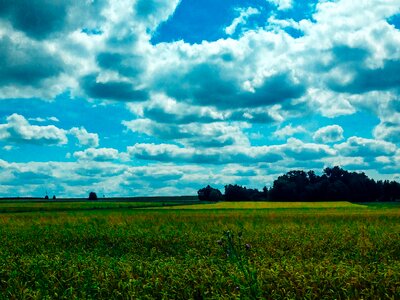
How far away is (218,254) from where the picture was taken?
1476cm

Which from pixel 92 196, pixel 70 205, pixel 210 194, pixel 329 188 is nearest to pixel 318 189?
pixel 329 188

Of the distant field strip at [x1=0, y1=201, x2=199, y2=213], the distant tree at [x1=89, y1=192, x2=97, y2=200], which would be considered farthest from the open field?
the distant tree at [x1=89, y1=192, x2=97, y2=200]

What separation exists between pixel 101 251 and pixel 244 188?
394 feet

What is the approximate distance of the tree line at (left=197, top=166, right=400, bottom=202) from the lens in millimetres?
116188

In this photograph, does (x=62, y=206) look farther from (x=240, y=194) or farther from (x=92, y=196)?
(x=92, y=196)

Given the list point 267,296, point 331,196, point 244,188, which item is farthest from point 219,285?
point 244,188

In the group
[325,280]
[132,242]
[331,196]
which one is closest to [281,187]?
[331,196]

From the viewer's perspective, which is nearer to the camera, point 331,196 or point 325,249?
point 325,249

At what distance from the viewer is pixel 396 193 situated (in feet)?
482

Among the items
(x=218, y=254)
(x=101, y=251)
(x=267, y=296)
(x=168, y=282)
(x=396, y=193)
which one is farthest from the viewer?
(x=396, y=193)

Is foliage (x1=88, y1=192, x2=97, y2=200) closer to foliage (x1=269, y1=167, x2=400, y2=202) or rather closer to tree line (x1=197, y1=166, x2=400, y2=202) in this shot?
tree line (x1=197, y1=166, x2=400, y2=202)

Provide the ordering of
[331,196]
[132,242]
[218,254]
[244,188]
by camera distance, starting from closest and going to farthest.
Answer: [218,254], [132,242], [331,196], [244,188]

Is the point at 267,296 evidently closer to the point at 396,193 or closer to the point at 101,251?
the point at 101,251

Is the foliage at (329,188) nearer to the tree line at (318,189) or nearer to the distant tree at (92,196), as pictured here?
the tree line at (318,189)
